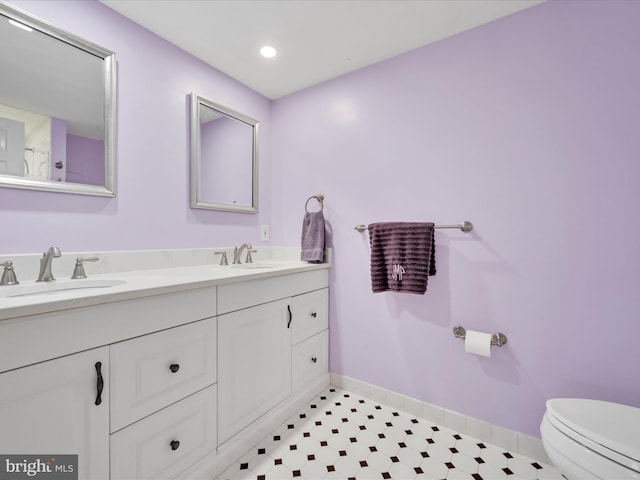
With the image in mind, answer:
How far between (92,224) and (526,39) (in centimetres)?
225

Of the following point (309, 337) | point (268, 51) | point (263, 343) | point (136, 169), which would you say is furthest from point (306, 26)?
point (309, 337)

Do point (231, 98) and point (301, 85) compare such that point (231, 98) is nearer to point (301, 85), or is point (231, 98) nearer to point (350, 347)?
point (301, 85)

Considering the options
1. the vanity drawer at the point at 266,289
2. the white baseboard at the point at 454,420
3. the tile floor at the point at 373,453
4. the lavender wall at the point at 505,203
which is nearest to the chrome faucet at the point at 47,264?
the vanity drawer at the point at 266,289

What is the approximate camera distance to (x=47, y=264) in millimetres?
1143

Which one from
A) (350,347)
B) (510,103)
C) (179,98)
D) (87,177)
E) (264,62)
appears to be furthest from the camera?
(350,347)

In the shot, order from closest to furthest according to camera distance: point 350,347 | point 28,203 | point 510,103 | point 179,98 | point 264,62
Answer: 1. point 28,203
2. point 510,103
3. point 179,98
4. point 264,62
5. point 350,347

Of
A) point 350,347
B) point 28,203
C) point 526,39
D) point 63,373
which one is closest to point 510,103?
point 526,39

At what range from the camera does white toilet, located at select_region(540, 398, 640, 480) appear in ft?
2.77

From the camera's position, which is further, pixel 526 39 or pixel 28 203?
pixel 526 39

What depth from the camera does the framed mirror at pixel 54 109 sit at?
3.71 ft

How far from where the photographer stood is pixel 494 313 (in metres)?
1.45

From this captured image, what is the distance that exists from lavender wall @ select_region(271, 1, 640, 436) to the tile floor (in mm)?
169

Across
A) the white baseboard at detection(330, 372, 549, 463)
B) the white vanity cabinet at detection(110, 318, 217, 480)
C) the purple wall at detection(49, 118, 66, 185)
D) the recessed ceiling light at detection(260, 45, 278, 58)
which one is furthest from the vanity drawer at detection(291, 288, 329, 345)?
the recessed ceiling light at detection(260, 45, 278, 58)

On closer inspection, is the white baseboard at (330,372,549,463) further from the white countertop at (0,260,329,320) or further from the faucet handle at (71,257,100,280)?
the faucet handle at (71,257,100,280)
